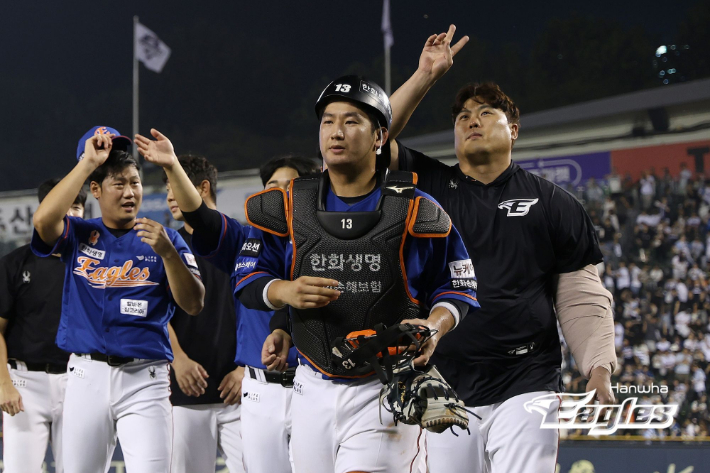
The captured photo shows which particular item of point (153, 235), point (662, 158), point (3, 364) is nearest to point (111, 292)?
point (153, 235)

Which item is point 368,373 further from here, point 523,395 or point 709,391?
point 709,391

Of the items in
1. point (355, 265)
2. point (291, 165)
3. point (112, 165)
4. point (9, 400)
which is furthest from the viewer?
point (9, 400)

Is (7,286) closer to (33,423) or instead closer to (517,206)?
(33,423)

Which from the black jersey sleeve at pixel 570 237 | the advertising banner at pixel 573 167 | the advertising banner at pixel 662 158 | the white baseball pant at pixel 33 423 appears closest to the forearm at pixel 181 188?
the black jersey sleeve at pixel 570 237

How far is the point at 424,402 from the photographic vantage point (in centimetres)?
251

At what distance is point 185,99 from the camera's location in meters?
29.6

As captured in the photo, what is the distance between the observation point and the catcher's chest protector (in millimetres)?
2871

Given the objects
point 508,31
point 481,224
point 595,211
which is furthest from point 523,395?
point 508,31

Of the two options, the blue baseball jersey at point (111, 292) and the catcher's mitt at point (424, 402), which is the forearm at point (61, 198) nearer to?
the blue baseball jersey at point (111, 292)

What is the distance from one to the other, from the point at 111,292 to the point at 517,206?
2276 mm

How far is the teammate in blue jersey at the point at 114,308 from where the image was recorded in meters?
4.11

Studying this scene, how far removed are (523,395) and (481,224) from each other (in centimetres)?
86

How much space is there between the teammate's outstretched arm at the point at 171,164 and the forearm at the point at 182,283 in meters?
0.31

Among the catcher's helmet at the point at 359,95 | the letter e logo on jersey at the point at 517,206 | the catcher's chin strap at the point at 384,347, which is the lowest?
the catcher's chin strap at the point at 384,347
